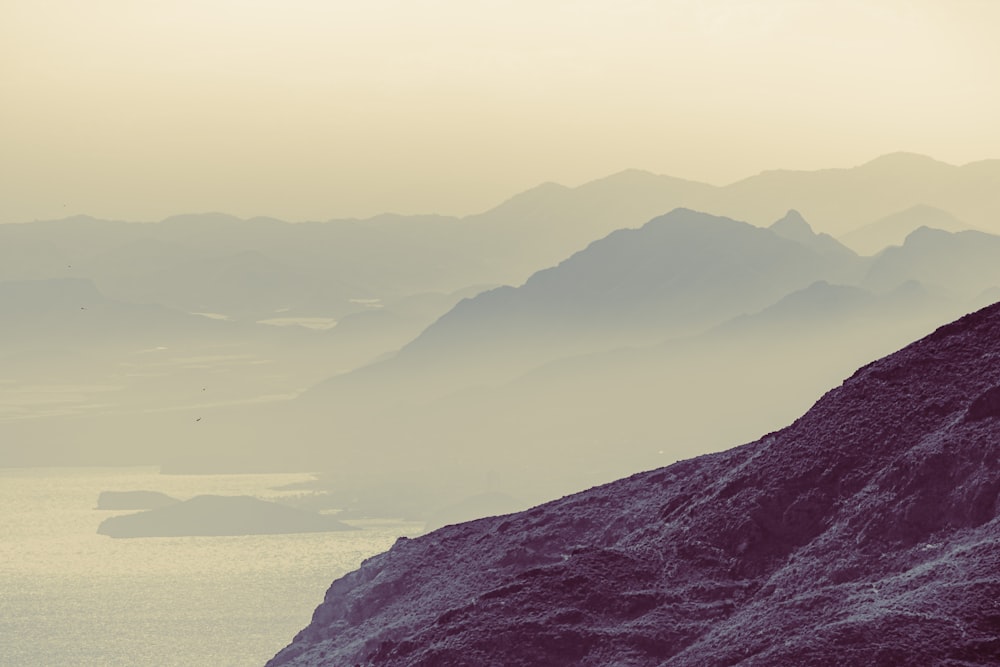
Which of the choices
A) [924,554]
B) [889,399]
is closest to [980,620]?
[924,554]

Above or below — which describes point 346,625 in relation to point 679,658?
above

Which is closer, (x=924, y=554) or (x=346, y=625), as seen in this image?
(x=924, y=554)

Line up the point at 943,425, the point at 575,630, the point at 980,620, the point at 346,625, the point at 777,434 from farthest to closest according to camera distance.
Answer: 1. the point at 346,625
2. the point at 777,434
3. the point at 943,425
4. the point at 575,630
5. the point at 980,620

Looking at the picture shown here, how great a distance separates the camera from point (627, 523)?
37.8 metres

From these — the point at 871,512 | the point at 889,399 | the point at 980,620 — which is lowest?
the point at 980,620

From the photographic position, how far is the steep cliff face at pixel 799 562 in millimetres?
24266

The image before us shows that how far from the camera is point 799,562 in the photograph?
29.4 metres

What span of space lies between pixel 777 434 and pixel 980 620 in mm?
13160

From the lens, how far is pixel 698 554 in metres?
32.0

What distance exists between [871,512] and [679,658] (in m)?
5.81

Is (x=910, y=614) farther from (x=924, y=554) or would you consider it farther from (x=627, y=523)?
(x=627, y=523)

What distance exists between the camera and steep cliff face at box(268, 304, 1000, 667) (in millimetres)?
24266

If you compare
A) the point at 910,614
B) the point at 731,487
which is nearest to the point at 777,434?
the point at 731,487

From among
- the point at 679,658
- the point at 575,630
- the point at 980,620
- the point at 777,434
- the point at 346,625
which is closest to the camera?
the point at 980,620
